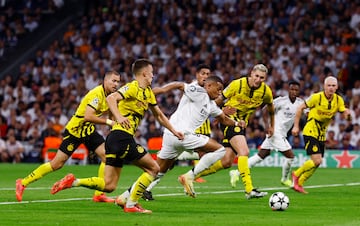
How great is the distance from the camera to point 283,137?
74.9 ft

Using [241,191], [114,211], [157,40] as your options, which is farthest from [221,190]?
[157,40]

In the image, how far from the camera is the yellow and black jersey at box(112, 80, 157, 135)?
1450 centimetres

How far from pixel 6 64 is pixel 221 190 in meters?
21.0

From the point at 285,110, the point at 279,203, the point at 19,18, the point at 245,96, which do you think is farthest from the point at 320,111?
the point at 19,18

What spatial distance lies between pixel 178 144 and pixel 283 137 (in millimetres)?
6740

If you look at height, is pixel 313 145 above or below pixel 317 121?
below

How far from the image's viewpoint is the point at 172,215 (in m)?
14.2

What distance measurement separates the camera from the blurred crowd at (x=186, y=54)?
32659 mm

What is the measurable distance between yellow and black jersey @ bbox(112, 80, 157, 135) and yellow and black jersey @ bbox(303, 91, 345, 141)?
231 inches

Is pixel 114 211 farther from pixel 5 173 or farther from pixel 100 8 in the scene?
pixel 100 8

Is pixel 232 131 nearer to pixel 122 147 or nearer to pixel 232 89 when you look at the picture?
pixel 232 89

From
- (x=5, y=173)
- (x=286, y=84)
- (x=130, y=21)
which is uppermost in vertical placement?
(x=130, y=21)

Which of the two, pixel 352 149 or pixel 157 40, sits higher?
pixel 157 40

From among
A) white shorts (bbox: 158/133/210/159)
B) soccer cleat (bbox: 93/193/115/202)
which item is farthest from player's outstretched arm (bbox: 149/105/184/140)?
soccer cleat (bbox: 93/193/115/202)
